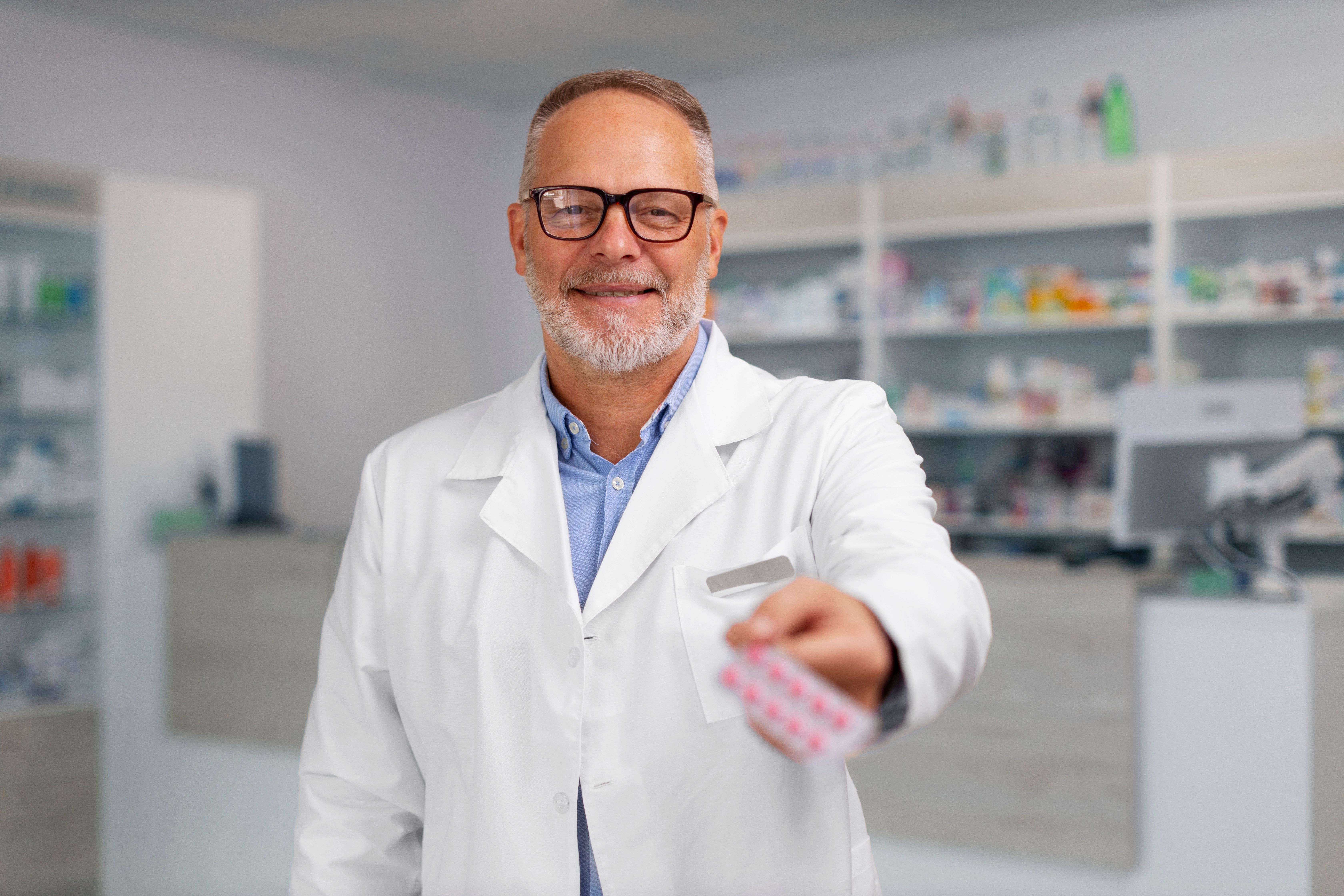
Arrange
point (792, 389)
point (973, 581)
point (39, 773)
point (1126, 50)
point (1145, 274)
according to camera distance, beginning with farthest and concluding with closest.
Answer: point (1126, 50)
point (1145, 274)
point (39, 773)
point (792, 389)
point (973, 581)

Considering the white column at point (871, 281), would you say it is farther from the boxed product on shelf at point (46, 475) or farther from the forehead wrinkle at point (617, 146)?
the forehead wrinkle at point (617, 146)

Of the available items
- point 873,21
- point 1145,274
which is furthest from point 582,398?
point 873,21

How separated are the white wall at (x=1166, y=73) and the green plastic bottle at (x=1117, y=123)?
0.34 metres

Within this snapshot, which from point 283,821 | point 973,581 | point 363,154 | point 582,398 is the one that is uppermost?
point 363,154

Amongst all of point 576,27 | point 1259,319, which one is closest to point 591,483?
point 1259,319

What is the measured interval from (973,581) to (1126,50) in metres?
4.76

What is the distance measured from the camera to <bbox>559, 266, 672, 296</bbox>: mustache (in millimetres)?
1190

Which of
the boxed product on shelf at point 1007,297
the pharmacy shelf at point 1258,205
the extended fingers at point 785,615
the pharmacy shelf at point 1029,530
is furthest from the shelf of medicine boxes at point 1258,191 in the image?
the extended fingers at point 785,615

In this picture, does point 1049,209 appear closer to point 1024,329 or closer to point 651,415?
point 1024,329

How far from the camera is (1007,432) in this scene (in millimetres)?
5062

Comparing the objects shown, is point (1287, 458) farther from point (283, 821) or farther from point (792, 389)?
point (283, 821)

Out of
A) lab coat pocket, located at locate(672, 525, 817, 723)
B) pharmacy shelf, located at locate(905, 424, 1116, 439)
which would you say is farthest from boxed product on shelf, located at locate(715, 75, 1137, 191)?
lab coat pocket, located at locate(672, 525, 817, 723)

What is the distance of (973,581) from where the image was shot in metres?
0.95

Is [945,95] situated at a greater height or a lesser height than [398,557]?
greater
